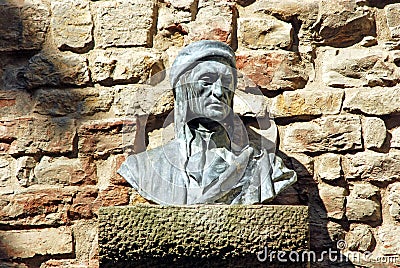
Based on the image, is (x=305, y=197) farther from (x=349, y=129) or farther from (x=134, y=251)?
(x=134, y=251)

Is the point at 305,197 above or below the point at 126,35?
below

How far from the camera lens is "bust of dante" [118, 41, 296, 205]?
2740mm

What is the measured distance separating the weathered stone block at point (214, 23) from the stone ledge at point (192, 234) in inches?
37.4

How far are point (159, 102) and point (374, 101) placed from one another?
32.1 inches

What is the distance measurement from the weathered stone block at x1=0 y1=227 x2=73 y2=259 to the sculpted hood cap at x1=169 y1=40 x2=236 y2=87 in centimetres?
72

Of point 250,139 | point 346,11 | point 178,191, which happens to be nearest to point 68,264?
point 178,191

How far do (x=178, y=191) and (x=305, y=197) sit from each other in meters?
0.59

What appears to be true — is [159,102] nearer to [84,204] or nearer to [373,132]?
[84,204]

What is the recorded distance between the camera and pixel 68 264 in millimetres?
3096

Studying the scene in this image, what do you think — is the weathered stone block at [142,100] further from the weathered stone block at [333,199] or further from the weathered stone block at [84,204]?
the weathered stone block at [333,199]

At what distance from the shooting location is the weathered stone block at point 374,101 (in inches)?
125

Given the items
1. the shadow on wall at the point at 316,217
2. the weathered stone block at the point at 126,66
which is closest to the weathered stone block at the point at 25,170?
the weathered stone block at the point at 126,66

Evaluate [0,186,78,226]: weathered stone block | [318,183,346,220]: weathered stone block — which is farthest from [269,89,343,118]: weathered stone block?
[0,186,78,226]: weathered stone block

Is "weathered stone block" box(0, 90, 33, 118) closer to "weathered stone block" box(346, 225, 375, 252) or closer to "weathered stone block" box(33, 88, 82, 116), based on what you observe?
"weathered stone block" box(33, 88, 82, 116)
